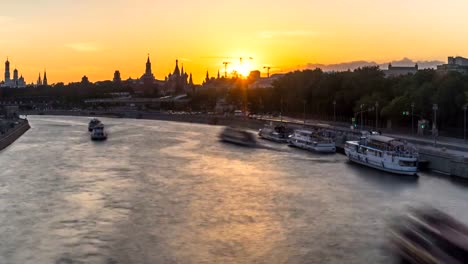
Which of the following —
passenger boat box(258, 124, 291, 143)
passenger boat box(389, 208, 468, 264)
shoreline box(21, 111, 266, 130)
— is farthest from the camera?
shoreline box(21, 111, 266, 130)

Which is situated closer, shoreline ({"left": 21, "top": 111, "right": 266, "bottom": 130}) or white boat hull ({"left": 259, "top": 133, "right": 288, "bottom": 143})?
white boat hull ({"left": 259, "top": 133, "right": 288, "bottom": 143})

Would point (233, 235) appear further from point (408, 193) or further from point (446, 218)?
point (408, 193)

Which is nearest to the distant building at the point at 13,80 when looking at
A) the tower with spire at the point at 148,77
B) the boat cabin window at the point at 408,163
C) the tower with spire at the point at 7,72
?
the tower with spire at the point at 7,72

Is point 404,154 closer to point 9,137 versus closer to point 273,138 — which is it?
point 273,138

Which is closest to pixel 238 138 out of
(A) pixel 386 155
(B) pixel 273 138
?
(B) pixel 273 138

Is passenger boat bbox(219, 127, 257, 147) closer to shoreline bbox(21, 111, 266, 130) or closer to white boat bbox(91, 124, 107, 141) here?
white boat bbox(91, 124, 107, 141)

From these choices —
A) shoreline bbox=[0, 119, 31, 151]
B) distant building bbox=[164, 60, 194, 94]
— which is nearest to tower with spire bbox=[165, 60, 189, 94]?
distant building bbox=[164, 60, 194, 94]

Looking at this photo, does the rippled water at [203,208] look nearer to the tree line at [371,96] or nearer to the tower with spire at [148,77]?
the tree line at [371,96]
